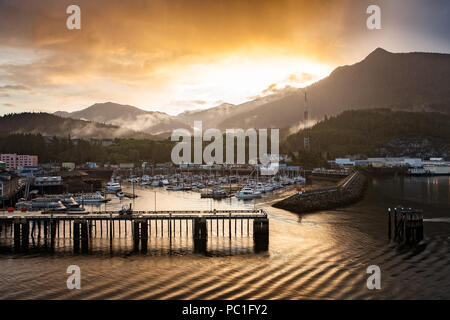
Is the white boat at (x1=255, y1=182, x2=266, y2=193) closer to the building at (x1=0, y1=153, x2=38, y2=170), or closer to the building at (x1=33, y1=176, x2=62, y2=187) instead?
the building at (x1=33, y1=176, x2=62, y2=187)

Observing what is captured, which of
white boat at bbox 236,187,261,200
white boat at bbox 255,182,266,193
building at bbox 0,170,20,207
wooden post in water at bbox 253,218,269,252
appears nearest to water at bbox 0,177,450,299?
wooden post in water at bbox 253,218,269,252

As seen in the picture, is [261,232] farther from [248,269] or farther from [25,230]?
[25,230]

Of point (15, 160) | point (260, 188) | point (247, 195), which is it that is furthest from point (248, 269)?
point (15, 160)

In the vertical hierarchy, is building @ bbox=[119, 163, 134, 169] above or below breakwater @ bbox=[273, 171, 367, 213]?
above

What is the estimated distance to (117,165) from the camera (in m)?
172

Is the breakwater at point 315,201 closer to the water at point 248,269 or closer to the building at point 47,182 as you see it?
the water at point 248,269

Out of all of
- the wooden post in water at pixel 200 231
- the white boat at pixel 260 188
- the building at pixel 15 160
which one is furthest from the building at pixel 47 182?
the wooden post in water at pixel 200 231

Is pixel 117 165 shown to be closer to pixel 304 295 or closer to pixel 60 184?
pixel 60 184

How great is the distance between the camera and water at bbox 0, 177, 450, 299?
2294cm

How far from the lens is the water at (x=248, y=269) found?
22.9 metres

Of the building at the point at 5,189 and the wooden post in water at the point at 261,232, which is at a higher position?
the building at the point at 5,189
